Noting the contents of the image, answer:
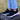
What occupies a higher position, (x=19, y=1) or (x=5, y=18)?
(x=19, y=1)

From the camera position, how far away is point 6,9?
34.6 inches

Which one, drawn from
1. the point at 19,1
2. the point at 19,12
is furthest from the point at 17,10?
the point at 19,1

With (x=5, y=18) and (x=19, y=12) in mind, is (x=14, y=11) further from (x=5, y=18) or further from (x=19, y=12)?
(x=5, y=18)

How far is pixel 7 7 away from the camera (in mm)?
879

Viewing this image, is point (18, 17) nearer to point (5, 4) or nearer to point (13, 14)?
point (13, 14)

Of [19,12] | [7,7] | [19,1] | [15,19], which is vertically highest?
[19,1]

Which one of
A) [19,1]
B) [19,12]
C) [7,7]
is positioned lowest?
[19,12]

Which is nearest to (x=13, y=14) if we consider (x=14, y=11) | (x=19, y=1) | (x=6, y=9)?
(x=14, y=11)

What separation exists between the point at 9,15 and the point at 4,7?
0.61 feet

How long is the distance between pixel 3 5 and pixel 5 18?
262 mm

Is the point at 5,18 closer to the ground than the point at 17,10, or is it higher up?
closer to the ground

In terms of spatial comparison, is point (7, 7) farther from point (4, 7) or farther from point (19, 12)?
point (19, 12)

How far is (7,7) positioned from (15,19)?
0.29 m

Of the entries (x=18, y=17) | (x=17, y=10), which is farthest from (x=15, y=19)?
(x=17, y=10)
